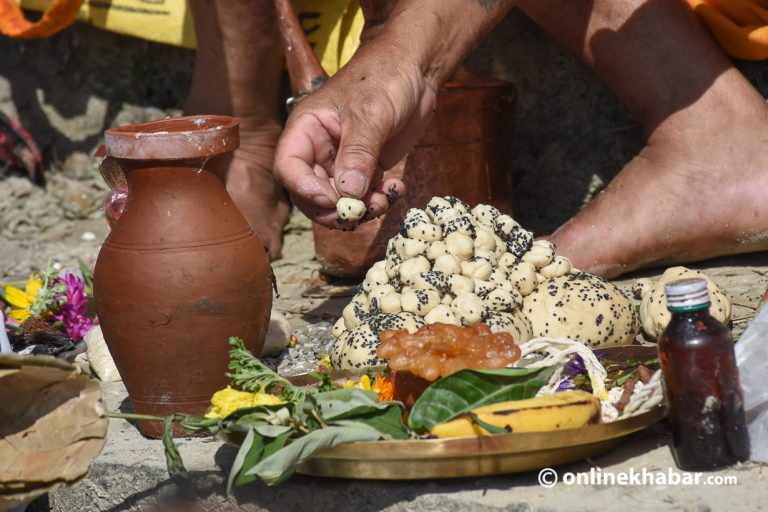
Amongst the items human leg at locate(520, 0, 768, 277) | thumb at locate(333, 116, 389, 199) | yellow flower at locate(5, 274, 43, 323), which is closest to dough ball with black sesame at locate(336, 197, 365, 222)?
thumb at locate(333, 116, 389, 199)

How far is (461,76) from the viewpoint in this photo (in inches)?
133

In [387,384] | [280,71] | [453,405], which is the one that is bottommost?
[280,71]

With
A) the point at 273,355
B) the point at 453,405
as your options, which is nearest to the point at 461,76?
the point at 273,355

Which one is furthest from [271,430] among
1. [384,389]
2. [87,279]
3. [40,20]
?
[40,20]

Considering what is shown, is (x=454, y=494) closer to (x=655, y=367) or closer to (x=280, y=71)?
(x=655, y=367)

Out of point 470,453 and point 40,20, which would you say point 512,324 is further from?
point 40,20

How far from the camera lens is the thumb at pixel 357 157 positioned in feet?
7.41

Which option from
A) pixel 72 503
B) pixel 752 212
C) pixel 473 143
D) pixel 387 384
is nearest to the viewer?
pixel 387 384

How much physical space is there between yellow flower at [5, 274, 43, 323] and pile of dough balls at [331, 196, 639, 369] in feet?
3.47

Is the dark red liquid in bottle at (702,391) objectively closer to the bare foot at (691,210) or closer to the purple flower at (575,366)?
the purple flower at (575,366)

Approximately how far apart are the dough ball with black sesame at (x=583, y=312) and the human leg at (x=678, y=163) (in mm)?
638

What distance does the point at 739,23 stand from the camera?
3.17 meters

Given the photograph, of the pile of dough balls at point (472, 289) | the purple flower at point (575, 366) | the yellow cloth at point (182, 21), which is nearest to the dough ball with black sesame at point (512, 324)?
the pile of dough balls at point (472, 289)

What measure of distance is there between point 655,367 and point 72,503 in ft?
3.93
